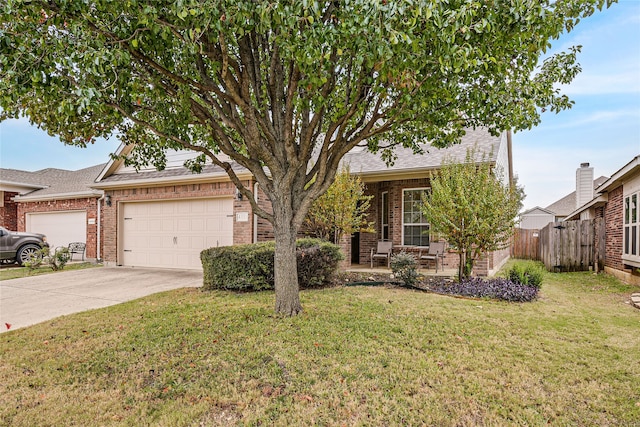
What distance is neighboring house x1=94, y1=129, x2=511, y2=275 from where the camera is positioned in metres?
10.2

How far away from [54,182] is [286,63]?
1783cm

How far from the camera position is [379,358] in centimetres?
381

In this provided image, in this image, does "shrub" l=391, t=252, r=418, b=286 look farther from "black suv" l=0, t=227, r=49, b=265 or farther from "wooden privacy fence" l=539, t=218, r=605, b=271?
"black suv" l=0, t=227, r=49, b=265

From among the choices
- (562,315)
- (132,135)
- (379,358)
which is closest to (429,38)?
(379,358)

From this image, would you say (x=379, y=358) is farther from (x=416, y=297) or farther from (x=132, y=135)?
(x=132, y=135)

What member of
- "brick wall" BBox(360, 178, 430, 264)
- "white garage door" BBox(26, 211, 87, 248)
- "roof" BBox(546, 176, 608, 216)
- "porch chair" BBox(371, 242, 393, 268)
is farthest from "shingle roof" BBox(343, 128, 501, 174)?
"roof" BBox(546, 176, 608, 216)

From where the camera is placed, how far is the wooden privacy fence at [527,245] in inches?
667

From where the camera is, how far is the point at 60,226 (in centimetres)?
1478

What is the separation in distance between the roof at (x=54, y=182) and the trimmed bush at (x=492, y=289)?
12647 mm

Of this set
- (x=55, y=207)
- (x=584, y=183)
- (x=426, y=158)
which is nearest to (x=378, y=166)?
(x=426, y=158)

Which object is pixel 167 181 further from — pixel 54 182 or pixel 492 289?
pixel 54 182

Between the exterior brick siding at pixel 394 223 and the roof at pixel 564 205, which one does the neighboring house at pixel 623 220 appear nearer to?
the exterior brick siding at pixel 394 223

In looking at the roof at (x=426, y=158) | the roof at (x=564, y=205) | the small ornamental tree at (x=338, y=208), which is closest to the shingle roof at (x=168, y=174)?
the small ornamental tree at (x=338, y=208)

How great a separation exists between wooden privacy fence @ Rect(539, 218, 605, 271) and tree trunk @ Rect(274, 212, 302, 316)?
10.8 metres
